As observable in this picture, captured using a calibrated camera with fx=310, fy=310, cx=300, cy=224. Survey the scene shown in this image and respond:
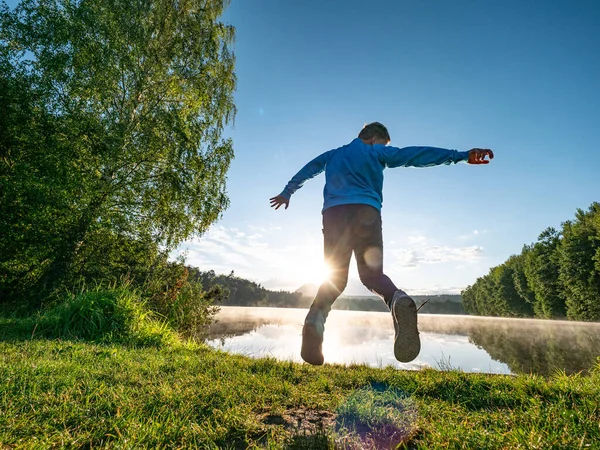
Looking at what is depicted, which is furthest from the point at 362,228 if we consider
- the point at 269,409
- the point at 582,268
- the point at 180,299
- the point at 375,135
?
the point at 582,268

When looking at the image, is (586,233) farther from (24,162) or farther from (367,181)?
(24,162)

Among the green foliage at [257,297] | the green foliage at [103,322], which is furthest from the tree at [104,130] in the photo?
the green foliage at [257,297]

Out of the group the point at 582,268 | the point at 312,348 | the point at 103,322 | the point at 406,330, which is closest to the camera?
the point at 406,330

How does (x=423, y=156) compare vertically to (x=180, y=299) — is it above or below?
above

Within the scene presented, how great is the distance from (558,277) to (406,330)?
164ft

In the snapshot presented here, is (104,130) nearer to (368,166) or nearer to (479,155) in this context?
(368,166)

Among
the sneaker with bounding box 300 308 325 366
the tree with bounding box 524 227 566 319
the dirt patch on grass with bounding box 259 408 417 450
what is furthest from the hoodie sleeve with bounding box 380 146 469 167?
the tree with bounding box 524 227 566 319

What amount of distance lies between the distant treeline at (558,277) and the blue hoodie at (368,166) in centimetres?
3905

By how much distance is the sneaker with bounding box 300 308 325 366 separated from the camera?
9.25 ft

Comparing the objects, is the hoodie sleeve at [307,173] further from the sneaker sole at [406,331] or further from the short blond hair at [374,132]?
the sneaker sole at [406,331]

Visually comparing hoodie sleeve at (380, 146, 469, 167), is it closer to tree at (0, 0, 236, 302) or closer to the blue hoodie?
the blue hoodie

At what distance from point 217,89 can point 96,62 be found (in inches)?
197

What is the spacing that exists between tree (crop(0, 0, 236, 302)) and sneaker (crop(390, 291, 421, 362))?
1007 cm

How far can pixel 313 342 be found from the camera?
9.30 ft
